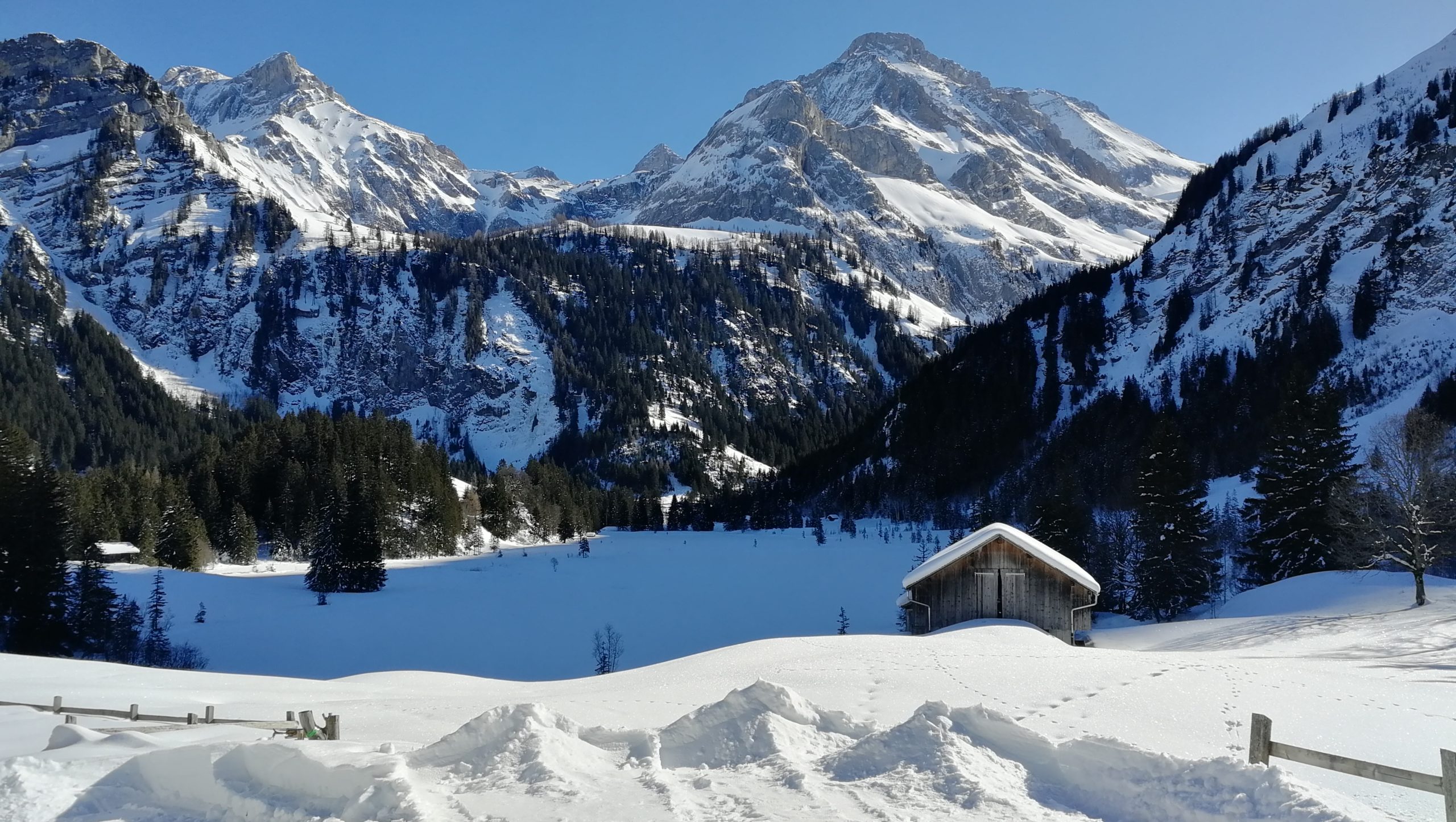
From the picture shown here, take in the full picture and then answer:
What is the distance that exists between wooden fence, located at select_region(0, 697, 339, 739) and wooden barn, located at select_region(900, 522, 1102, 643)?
2369 centimetres

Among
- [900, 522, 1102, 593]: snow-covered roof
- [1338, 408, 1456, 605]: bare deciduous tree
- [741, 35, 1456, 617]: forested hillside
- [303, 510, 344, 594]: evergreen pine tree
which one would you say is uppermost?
[741, 35, 1456, 617]: forested hillside

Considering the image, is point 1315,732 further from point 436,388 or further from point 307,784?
point 436,388

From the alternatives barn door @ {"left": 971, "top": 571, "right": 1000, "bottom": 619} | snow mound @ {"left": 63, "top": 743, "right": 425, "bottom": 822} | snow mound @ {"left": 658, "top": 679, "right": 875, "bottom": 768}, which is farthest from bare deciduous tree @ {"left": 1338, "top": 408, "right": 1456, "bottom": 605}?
snow mound @ {"left": 63, "top": 743, "right": 425, "bottom": 822}

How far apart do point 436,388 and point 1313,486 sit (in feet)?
618

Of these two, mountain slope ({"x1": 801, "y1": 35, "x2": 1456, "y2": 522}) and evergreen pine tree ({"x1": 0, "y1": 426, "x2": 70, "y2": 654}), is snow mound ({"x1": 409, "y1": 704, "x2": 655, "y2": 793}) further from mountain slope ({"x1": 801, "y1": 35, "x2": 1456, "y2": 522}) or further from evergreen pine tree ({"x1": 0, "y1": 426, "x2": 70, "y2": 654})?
mountain slope ({"x1": 801, "y1": 35, "x2": 1456, "y2": 522})

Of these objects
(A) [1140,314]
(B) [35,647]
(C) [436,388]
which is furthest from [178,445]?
(A) [1140,314]

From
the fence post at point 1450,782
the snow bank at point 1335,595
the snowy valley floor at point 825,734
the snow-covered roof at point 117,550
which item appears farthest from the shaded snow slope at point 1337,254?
the snow-covered roof at point 117,550

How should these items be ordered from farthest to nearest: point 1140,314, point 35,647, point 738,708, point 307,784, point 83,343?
point 83,343 < point 1140,314 < point 35,647 < point 738,708 < point 307,784

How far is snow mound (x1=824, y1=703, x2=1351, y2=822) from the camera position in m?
7.56

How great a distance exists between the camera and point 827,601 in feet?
155

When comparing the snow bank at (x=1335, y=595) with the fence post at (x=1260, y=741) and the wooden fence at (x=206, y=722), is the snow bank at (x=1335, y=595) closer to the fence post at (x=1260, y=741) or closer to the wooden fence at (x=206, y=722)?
the fence post at (x=1260, y=741)

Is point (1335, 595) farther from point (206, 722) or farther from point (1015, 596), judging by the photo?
point (206, 722)

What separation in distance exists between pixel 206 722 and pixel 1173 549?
40440mm

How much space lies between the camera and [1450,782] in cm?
658
